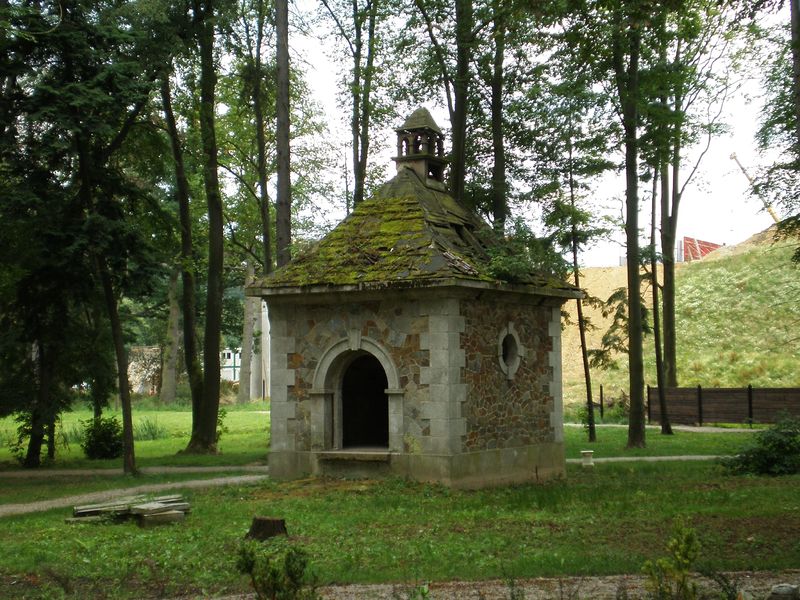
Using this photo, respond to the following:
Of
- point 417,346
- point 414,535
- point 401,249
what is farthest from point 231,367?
point 414,535

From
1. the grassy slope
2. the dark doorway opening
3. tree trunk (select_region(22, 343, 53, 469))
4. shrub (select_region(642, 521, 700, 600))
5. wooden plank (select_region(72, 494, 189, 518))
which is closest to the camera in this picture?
shrub (select_region(642, 521, 700, 600))

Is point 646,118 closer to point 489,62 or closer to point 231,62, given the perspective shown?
point 489,62

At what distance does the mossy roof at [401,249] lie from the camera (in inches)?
586

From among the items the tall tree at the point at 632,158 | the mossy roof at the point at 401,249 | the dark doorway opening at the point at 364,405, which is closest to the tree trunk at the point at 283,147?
the mossy roof at the point at 401,249

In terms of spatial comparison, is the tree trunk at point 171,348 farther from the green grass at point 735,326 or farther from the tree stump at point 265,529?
the tree stump at point 265,529

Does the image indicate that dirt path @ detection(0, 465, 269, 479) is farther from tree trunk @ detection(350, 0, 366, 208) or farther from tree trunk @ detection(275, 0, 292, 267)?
tree trunk @ detection(350, 0, 366, 208)

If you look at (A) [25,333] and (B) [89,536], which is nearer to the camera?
(B) [89,536]

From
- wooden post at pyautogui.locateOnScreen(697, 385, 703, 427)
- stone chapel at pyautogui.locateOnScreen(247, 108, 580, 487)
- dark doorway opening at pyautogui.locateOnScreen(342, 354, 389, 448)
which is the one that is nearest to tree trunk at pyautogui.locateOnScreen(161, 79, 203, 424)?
dark doorway opening at pyautogui.locateOnScreen(342, 354, 389, 448)

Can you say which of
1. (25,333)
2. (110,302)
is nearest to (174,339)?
(25,333)

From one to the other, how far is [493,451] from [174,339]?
29560mm

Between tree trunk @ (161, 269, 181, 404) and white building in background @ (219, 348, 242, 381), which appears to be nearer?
tree trunk @ (161, 269, 181, 404)

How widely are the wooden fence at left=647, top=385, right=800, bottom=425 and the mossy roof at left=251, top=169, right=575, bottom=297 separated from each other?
17366 mm

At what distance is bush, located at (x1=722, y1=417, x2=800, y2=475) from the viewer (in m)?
16.1

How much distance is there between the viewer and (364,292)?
15.2 m
